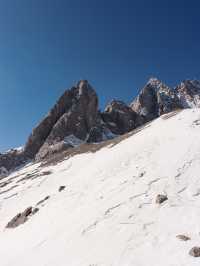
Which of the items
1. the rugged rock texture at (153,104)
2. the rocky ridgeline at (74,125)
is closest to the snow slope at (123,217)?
the rocky ridgeline at (74,125)

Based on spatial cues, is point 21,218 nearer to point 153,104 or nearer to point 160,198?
A: point 160,198

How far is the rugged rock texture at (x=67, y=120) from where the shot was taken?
117400 millimetres

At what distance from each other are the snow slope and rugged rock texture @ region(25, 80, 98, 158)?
90.5 meters

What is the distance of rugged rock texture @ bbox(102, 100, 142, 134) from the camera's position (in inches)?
5394

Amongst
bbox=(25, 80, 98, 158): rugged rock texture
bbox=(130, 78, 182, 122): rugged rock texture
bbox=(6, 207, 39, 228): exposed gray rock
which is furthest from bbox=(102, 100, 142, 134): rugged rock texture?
bbox=(6, 207, 39, 228): exposed gray rock

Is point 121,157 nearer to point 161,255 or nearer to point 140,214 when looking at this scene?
point 140,214

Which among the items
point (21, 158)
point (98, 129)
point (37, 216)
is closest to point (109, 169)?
point (37, 216)

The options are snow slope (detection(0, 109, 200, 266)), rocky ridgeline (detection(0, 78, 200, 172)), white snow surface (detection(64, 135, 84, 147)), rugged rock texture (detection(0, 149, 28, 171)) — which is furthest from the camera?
rugged rock texture (detection(0, 149, 28, 171))

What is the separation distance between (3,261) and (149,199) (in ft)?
27.7

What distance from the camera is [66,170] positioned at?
1315 inches

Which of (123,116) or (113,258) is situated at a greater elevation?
(123,116)

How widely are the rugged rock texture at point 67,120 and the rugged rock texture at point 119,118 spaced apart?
11028 mm

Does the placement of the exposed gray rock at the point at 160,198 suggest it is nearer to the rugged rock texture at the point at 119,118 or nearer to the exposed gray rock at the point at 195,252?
the exposed gray rock at the point at 195,252

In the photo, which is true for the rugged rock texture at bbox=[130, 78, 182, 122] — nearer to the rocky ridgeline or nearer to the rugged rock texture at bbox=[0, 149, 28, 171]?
the rocky ridgeline
